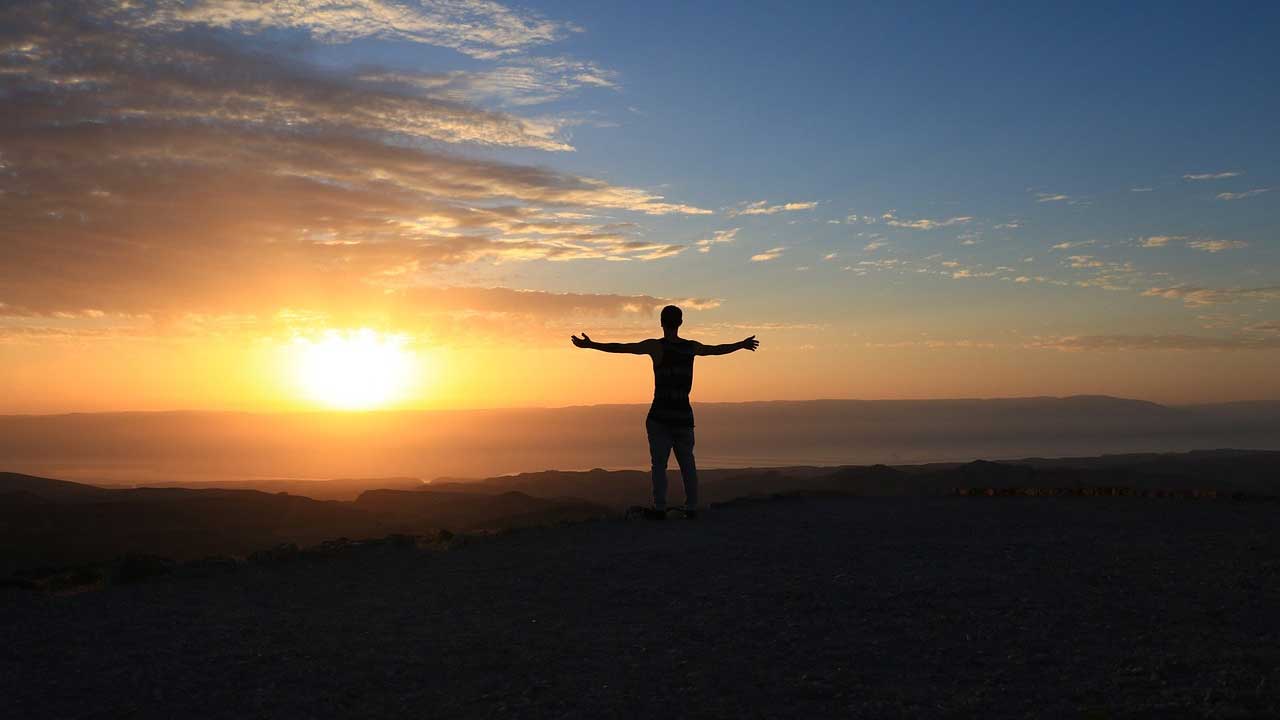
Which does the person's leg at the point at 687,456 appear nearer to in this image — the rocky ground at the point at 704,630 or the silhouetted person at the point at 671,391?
the silhouetted person at the point at 671,391

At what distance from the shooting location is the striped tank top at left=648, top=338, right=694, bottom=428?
38.4 feet

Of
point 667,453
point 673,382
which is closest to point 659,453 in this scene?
point 667,453

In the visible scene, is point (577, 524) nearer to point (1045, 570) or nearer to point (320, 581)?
point (320, 581)

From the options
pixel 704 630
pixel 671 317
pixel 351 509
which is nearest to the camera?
pixel 704 630

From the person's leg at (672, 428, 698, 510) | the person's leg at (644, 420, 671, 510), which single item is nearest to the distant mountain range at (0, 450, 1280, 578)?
the person's leg at (672, 428, 698, 510)

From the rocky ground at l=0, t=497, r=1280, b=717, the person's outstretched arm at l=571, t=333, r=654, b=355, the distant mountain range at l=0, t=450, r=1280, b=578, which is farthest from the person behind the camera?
the distant mountain range at l=0, t=450, r=1280, b=578

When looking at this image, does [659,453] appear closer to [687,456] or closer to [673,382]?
[687,456]

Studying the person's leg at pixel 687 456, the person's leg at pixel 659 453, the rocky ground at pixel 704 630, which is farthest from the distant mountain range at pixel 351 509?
the rocky ground at pixel 704 630

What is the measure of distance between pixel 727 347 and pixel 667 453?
5.12 ft

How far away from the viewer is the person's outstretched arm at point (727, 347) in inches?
459

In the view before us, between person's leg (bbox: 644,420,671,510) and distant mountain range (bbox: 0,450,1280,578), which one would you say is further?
distant mountain range (bbox: 0,450,1280,578)

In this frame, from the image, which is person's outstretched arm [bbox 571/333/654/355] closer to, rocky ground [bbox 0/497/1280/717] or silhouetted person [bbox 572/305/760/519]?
silhouetted person [bbox 572/305/760/519]

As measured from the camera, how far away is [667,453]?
11859 millimetres

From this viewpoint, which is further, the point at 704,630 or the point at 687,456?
the point at 687,456
